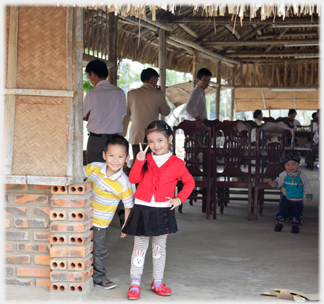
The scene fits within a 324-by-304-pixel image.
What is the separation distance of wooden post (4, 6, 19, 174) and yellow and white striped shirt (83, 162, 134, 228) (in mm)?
542

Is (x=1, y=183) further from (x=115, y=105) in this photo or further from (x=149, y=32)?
(x=149, y=32)

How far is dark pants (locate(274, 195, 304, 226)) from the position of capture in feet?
15.9

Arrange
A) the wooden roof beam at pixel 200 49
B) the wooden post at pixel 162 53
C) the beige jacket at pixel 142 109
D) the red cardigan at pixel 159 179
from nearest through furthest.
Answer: the red cardigan at pixel 159 179
the beige jacket at pixel 142 109
the wooden post at pixel 162 53
the wooden roof beam at pixel 200 49

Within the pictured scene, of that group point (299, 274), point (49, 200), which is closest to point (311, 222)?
point (299, 274)

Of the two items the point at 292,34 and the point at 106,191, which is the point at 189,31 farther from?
the point at 106,191

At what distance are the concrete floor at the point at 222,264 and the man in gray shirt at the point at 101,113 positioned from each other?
0.97 meters

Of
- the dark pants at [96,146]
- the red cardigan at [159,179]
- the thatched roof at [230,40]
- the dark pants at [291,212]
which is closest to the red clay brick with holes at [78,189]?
the red cardigan at [159,179]

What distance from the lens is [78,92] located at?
2.96m

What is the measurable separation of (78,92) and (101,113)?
148 centimetres

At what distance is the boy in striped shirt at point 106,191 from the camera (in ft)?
10.2

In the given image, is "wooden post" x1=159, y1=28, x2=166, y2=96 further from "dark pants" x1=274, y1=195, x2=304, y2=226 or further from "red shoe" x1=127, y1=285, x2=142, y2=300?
"red shoe" x1=127, y1=285, x2=142, y2=300

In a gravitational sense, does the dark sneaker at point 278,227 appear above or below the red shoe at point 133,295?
above

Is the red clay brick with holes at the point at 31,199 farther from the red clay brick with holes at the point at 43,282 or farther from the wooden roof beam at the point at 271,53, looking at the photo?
the wooden roof beam at the point at 271,53

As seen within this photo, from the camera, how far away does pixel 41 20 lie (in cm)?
294
